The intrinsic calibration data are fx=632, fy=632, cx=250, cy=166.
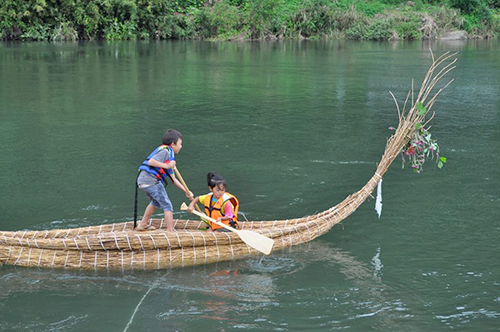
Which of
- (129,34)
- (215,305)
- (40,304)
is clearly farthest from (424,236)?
(129,34)

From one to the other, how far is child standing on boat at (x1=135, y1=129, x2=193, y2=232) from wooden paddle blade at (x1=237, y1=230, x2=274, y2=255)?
33.1 inches

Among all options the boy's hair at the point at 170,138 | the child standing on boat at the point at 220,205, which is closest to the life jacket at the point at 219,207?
the child standing on boat at the point at 220,205

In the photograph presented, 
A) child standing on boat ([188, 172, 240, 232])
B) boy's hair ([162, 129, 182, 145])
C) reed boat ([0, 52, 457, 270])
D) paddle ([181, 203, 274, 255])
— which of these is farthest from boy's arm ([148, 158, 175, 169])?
paddle ([181, 203, 274, 255])

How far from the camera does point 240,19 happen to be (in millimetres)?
51688

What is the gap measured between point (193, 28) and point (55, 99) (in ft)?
102

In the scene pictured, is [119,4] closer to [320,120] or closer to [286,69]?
[286,69]

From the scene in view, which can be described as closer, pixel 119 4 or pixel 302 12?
pixel 119 4

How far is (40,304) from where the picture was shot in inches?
280

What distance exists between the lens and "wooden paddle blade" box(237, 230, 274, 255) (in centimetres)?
768

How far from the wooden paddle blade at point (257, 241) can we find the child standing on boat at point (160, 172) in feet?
2.75

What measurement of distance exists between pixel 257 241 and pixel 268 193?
11.2 feet

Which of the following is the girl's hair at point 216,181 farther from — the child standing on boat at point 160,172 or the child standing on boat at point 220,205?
the child standing on boat at point 160,172

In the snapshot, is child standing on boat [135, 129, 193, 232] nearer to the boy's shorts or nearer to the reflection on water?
the boy's shorts

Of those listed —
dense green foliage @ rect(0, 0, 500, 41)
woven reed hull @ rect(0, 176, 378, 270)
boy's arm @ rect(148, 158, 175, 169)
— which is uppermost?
dense green foliage @ rect(0, 0, 500, 41)
